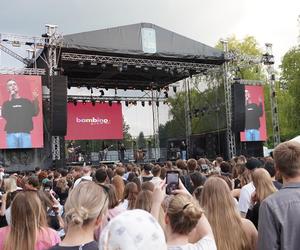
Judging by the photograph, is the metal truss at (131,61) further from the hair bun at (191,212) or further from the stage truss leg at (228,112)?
the hair bun at (191,212)

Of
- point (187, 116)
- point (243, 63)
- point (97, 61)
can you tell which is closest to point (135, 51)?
point (97, 61)

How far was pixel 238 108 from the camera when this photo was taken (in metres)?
19.5

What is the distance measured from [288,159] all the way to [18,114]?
14740 millimetres

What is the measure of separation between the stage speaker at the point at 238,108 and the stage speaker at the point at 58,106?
8117mm

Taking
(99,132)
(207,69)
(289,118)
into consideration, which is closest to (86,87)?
(99,132)

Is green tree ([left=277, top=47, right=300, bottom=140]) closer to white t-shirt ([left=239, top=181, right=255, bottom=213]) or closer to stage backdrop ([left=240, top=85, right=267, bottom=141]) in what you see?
stage backdrop ([left=240, top=85, right=267, bottom=141])

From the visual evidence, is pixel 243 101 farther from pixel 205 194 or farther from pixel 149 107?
pixel 205 194

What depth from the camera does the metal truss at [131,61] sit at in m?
17.8

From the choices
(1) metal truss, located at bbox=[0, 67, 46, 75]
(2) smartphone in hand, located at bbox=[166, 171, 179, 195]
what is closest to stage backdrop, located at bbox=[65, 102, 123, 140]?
(1) metal truss, located at bbox=[0, 67, 46, 75]

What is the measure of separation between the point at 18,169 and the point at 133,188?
13.0 meters

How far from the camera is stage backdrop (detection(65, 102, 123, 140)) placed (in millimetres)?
22359

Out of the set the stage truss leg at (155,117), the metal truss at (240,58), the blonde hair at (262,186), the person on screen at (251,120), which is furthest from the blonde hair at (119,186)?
the stage truss leg at (155,117)

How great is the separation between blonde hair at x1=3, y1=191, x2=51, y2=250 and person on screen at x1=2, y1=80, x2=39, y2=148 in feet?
44.5

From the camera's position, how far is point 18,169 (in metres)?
16.3
